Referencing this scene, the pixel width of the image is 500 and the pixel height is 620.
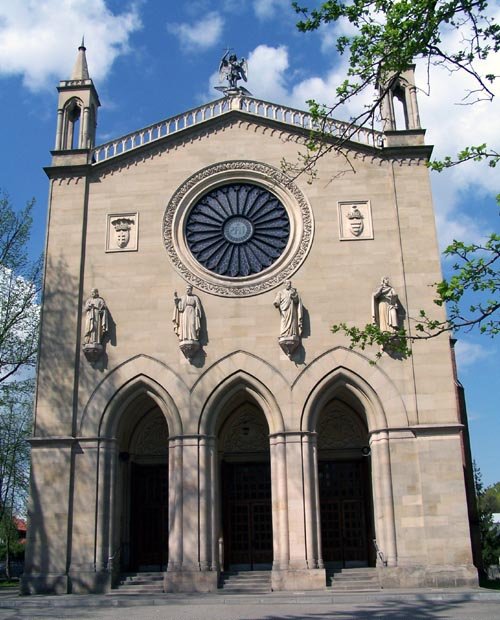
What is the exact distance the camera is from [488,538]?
33125 millimetres

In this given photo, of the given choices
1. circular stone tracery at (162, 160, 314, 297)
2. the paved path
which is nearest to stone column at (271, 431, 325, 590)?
the paved path

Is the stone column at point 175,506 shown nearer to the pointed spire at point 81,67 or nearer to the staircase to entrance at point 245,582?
the staircase to entrance at point 245,582

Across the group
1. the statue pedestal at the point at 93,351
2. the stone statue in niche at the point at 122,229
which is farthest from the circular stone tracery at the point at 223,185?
the statue pedestal at the point at 93,351

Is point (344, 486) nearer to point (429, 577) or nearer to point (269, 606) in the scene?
point (429, 577)

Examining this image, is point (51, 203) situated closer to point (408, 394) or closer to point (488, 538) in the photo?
point (408, 394)

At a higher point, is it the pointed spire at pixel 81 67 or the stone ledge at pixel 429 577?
the pointed spire at pixel 81 67

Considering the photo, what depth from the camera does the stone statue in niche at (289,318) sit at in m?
21.2

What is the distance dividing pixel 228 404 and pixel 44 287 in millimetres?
6819

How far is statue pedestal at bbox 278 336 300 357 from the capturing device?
21.1 metres

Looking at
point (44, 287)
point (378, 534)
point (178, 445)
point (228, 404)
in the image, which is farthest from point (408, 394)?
point (44, 287)

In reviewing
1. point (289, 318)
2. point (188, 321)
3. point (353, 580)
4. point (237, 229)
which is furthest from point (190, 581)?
point (237, 229)

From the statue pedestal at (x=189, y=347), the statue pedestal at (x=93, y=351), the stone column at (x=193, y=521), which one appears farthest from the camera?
the statue pedestal at (x=93, y=351)

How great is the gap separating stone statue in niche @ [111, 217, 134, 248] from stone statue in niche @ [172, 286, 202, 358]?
8.76 ft

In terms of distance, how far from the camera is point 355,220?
22609 mm
